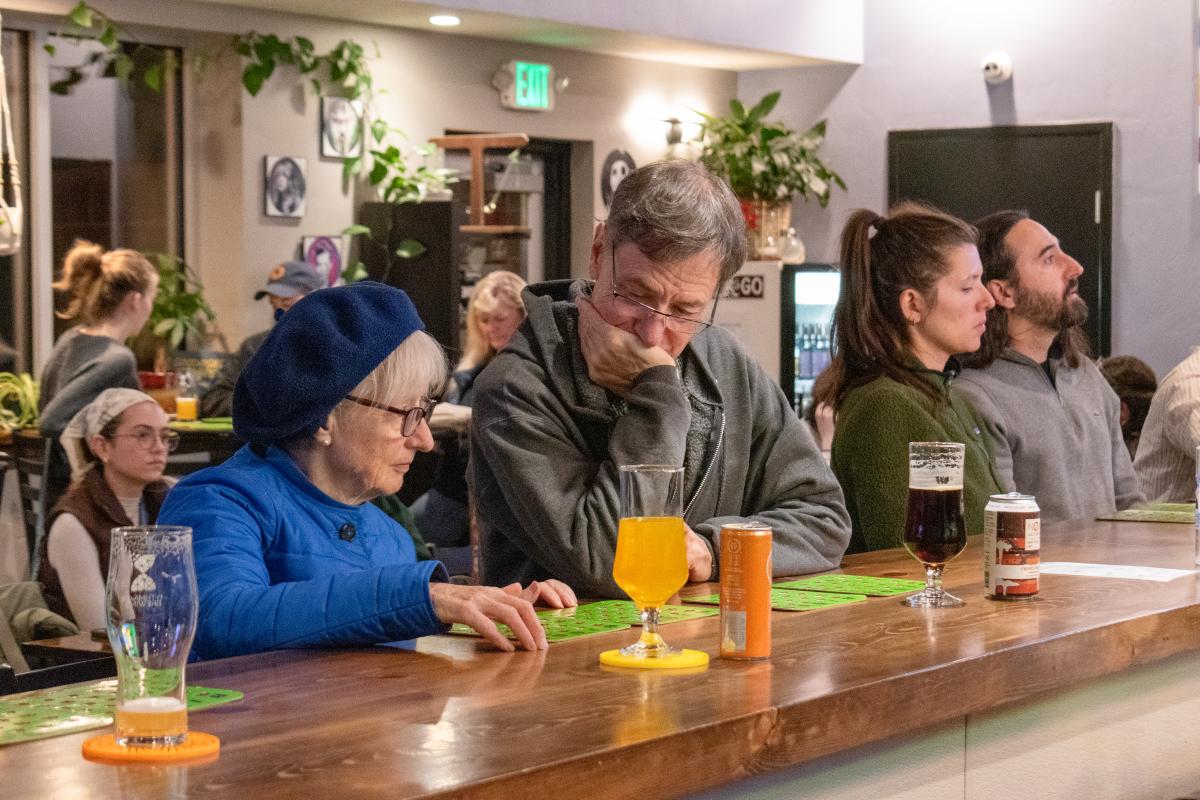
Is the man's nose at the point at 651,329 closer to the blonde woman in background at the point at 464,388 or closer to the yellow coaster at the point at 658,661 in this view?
the yellow coaster at the point at 658,661

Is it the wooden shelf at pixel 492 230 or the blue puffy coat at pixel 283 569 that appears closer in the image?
the blue puffy coat at pixel 283 569

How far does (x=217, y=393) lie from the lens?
293 inches

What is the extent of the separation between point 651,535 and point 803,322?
25.1ft

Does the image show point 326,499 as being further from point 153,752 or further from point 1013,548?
point 1013,548

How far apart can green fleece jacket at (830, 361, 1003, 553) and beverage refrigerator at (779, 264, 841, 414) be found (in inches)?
233

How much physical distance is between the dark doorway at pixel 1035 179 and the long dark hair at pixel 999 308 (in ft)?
16.5

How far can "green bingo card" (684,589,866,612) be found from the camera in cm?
240

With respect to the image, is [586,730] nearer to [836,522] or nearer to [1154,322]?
[836,522]

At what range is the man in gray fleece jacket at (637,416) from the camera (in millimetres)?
Result: 2547

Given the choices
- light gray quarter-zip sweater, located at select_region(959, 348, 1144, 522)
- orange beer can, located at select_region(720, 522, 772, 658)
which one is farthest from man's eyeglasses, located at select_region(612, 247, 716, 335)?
light gray quarter-zip sweater, located at select_region(959, 348, 1144, 522)

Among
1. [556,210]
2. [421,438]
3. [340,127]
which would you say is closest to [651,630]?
[421,438]

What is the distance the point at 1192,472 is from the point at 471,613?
11.4 feet

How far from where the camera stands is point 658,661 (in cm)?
193

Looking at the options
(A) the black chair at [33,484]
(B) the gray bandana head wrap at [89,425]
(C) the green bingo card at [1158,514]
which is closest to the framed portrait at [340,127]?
(A) the black chair at [33,484]
